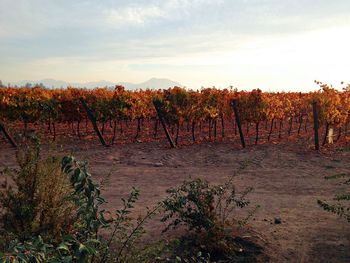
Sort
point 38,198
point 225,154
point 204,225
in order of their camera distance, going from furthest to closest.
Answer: point 225,154 → point 204,225 → point 38,198

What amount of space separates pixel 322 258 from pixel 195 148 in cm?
1148

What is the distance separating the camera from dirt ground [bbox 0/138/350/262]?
6559 mm

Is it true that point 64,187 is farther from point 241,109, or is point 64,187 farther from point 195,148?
point 241,109

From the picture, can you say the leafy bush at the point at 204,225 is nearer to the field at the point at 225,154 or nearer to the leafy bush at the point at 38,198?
the field at the point at 225,154

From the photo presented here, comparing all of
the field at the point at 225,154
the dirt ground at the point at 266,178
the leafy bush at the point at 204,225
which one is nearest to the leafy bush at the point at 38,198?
the field at the point at 225,154

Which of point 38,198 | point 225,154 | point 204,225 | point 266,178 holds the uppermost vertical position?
point 38,198

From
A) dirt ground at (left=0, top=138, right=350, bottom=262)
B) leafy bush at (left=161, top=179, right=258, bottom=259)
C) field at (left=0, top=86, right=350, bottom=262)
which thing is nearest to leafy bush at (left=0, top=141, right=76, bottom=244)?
field at (left=0, top=86, right=350, bottom=262)

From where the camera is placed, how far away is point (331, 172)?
12.7 metres

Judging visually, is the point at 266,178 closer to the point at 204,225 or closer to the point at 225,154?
the point at 225,154

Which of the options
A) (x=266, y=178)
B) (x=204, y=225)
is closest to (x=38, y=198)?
(x=204, y=225)

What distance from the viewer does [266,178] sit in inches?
472

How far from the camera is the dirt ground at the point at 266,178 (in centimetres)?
656

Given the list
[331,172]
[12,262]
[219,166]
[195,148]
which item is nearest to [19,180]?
[12,262]

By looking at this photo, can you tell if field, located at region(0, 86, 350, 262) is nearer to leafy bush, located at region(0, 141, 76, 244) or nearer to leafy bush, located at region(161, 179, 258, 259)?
leafy bush, located at region(0, 141, 76, 244)
